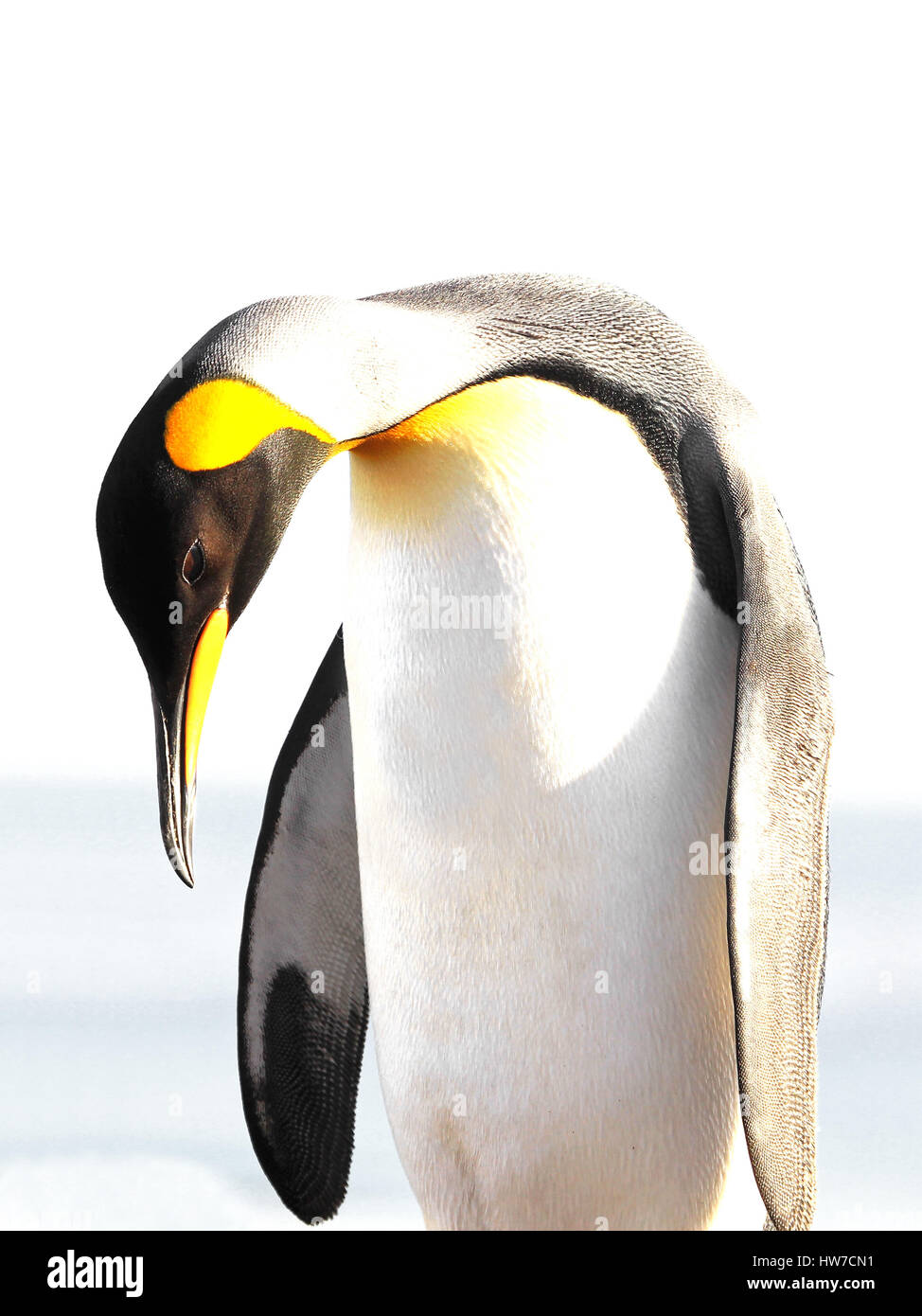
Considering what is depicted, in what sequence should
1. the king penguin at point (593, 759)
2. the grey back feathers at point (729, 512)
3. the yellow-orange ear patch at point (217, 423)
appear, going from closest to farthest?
the yellow-orange ear patch at point (217, 423) → the grey back feathers at point (729, 512) → the king penguin at point (593, 759)

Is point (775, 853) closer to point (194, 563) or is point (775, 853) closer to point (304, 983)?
point (194, 563)

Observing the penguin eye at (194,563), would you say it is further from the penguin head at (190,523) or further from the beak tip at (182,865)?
the beak tip at (182,865)

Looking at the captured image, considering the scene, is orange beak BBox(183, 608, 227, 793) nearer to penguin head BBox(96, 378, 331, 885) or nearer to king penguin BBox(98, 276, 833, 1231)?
penguin head BBox(96, 378, 331, 885)

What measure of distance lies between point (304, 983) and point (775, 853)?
1.03 metres

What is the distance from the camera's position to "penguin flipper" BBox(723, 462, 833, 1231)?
2041mm

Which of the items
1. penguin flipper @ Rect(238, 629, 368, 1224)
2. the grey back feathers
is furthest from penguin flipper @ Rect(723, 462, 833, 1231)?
penguin flipper @ Rect(238, 629, 368, 1224)

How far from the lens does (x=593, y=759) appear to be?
7.01 feet

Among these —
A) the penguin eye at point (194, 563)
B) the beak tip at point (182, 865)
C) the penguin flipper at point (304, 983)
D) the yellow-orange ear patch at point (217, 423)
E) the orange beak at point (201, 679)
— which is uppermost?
the yellow-orange ear patch at point (217, 423)

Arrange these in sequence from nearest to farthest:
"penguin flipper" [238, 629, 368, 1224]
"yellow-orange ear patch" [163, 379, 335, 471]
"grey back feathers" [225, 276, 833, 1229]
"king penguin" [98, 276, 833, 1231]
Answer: "yellow-orange ear patch" [163, 379, 335, 471]
"grey back feathers" [225, 276, 833, 1229]
"king penguin" [98, 276, 833, 1231]
"penguin flipper" [238, 629, 368, 1224]

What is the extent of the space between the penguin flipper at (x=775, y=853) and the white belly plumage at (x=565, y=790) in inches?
3.9

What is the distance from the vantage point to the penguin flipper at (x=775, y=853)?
204 centimetres

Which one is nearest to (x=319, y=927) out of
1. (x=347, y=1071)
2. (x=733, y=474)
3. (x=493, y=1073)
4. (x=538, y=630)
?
(x=347, y=1071)

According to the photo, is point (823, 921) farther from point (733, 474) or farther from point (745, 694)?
point (733, 474)
